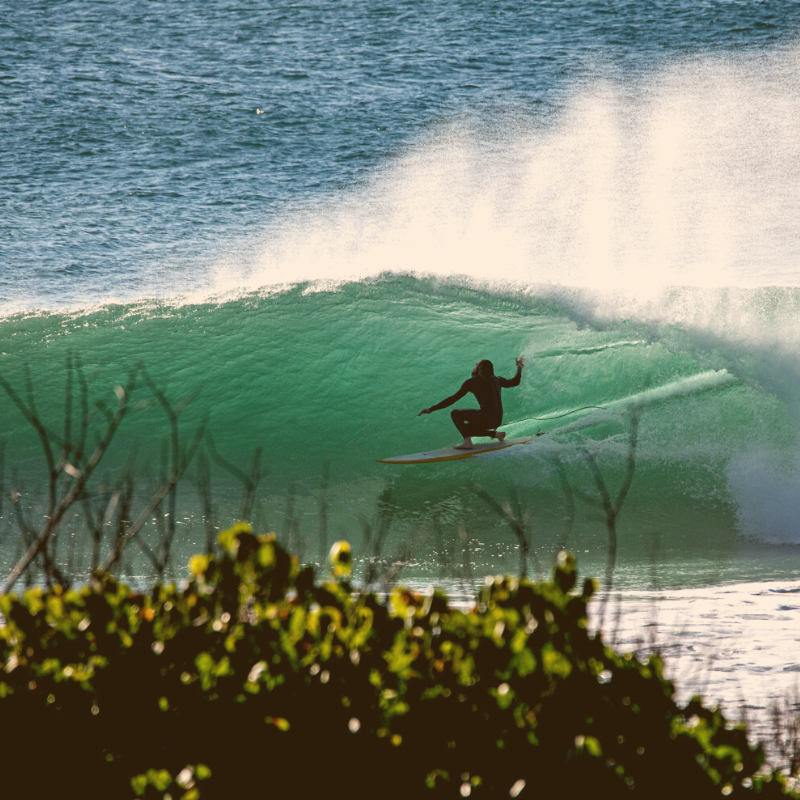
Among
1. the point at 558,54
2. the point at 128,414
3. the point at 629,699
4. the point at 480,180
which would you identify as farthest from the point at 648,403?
the point at 558,54

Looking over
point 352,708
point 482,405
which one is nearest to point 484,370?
point 482,405

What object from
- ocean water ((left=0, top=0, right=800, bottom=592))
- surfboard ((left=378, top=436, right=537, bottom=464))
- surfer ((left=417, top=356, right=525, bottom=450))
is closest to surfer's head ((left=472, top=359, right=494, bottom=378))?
surfer ((left=417, top=356, right=525, bottom=450))

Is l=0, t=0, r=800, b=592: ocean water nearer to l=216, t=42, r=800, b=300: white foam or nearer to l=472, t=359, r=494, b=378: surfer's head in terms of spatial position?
l=216, t=42, r=800, b=300: white foam

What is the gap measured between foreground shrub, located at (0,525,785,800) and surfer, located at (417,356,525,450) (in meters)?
6.45

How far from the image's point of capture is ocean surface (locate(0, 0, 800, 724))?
860 centimetres

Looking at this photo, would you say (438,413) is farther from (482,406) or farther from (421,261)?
(421,261)

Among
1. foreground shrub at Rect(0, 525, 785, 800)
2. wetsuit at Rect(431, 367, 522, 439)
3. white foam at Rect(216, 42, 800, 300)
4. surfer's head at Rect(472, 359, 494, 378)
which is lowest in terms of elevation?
foreground shrub at Rect(0, 525, 785, 800)

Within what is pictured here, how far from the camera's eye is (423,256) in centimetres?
2920

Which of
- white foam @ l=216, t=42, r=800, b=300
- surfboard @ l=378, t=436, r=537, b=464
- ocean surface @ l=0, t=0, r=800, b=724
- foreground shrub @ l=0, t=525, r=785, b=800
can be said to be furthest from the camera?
white foam @ l=216, t=42, r=800, b=300

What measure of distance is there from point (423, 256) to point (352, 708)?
2800cm

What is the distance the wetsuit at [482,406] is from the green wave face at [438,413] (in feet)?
1.94

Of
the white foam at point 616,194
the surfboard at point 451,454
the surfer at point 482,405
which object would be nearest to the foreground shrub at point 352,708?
the surfer at point 482,405

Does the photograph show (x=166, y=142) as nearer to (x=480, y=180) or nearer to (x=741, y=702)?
(x=480, y=180)

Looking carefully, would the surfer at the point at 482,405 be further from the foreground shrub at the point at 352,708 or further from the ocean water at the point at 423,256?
the foreground shrub at the point at 352,708
